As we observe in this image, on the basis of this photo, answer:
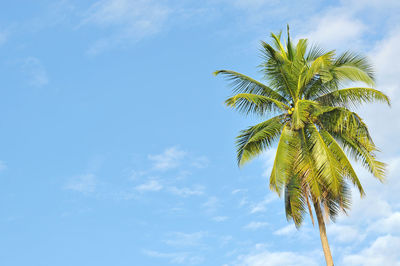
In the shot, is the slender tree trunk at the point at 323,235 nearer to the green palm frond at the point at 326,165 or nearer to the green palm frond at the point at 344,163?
the green palm frond at the point at 326,165

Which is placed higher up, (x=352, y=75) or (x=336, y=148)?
(x=352, y=75)

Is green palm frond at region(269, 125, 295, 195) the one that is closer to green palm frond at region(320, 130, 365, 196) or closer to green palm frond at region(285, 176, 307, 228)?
green palm frond at region(285, 176, 307, 228)

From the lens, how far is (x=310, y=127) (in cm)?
2533

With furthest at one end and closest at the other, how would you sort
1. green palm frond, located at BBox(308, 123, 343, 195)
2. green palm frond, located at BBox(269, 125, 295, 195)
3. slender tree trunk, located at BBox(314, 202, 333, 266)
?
green palm frond, located at BBox(269, 125, 295, 195)
slender tree trunk, located at BBox(314, 202, 333, 266)
green palm frond, located at BBox(308, 123, 343, 195)

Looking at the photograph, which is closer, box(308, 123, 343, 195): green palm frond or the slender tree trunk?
box(308, 123, 343, 195): green palm frond

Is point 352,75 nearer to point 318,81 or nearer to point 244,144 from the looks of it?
point 318,81

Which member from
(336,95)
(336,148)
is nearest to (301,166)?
(336,148)

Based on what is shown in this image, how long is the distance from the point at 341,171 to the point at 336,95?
12.0ft

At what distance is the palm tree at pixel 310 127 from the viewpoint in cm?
2425

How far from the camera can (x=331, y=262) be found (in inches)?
933

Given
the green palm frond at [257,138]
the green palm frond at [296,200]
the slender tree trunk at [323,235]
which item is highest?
the green palm frond at [257,138]

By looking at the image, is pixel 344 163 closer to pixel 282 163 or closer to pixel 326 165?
pixel 326 165

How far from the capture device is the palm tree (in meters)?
24.2

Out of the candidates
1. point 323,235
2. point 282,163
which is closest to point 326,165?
point 282,163
